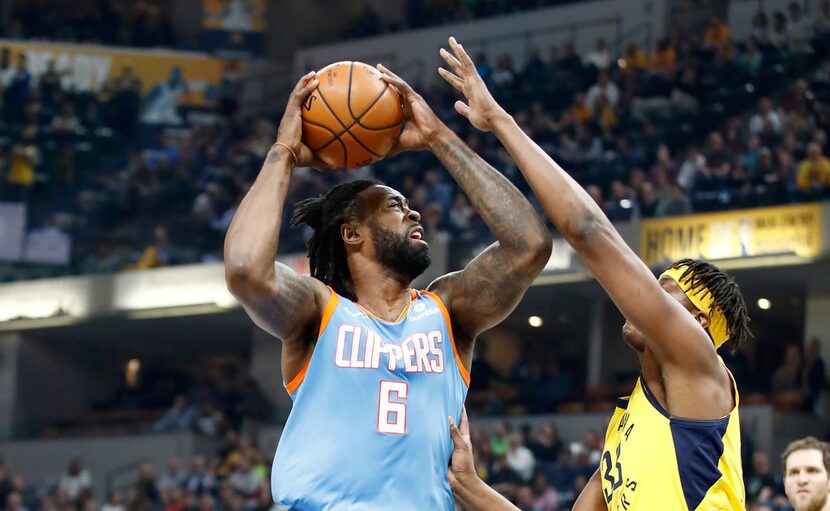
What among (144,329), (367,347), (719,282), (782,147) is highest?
(782,147)

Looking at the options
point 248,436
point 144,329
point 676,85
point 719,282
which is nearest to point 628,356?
point 676,85

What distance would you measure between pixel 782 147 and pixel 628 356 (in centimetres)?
405

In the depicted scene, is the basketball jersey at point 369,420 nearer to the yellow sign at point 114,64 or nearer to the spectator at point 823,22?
the spectator at point 823,22

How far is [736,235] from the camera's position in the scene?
15.3 metres

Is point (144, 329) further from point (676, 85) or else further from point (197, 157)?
point (676, 85)

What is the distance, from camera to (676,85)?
62.1 feet

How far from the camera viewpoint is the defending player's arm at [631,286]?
12.8 feet

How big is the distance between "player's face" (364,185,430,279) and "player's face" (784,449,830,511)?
1.73 metres

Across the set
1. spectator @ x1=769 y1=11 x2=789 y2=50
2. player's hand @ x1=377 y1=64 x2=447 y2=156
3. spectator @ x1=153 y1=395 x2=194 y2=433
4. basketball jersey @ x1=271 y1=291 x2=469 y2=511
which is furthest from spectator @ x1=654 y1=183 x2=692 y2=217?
basketball jersey @ x1=271 y1=291 x2=469 y2=511

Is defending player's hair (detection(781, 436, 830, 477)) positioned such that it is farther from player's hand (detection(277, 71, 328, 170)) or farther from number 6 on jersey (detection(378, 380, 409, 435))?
player's hand (detection(277, 71, 328, 170))

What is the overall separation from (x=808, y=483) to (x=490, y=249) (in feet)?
5.36

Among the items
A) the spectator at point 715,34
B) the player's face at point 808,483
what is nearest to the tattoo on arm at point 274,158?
the player's face at point 808,483

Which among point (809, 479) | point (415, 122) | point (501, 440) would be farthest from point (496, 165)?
point (415, 122)

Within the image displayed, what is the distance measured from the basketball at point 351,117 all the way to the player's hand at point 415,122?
26 millimetres
